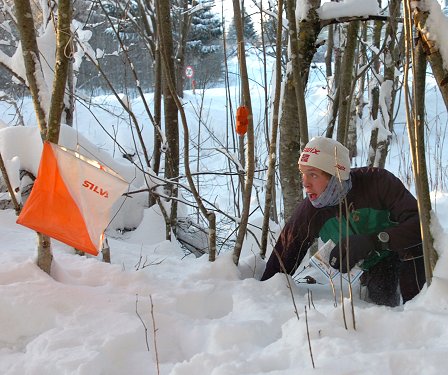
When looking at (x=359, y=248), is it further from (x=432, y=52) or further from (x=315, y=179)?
(x=432, y=52)

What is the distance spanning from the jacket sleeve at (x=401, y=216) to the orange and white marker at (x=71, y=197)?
4.36 ft

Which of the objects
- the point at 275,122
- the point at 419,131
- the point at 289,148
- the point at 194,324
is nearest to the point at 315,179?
the point at 275,122

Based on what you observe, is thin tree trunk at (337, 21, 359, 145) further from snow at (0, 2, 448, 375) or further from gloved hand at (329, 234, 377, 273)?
snow at (0, 2, 448, 375)

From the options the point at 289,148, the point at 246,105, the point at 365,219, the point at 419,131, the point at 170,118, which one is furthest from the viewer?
the point at 170,118

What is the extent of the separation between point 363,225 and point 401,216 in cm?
22

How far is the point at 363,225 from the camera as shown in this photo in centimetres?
254

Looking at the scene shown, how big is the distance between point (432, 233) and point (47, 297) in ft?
4.70

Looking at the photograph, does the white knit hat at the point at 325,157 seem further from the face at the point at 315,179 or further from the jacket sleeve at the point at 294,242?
the jacket sleeve at the point at 294,242

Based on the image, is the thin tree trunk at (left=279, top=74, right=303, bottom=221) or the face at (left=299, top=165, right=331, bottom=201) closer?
the face at (left=299, top=165, right=331, bottom=201)

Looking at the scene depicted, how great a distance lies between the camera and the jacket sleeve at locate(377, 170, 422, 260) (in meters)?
2.29

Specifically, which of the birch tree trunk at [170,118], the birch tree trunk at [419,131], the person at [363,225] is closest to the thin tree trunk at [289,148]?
the person at [363,225]

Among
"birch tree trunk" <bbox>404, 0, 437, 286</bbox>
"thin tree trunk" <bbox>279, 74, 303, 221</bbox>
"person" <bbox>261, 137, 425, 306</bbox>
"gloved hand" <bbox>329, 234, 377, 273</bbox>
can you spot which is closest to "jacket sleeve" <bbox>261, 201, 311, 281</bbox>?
"person" <bbox>261, 137, 425, 306</bbox>

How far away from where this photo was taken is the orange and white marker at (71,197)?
5.76 feet

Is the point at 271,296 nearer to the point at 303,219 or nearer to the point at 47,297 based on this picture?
the point at 303,219
